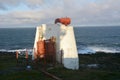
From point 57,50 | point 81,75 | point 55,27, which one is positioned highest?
point 55,27

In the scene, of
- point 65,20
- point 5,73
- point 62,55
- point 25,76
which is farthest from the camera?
point 65,20

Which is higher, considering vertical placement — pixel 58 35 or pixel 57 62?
pixel 58 35

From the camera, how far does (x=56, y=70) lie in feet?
63.6

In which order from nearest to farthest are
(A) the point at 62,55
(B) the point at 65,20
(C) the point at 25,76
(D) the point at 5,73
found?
(C) the point at 25,76 → (D) the point at 5,73 → (A) the point at 62,55 → (B) the point at 65,20

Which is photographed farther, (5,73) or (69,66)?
(69,66)

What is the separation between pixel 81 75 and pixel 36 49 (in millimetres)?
8016

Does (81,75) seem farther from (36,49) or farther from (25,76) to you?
(36,49)

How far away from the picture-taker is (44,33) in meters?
24.5

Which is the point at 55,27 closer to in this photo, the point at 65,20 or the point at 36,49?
the point at 65,20

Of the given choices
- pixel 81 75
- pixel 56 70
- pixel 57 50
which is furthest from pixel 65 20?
pixel 81 75

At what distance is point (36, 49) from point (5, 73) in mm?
6280

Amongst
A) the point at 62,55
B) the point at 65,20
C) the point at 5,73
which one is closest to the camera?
the point at 5,73

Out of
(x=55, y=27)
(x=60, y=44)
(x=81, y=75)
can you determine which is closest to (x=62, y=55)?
(x=60, y=44)

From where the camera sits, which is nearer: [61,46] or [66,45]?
[61,46]
